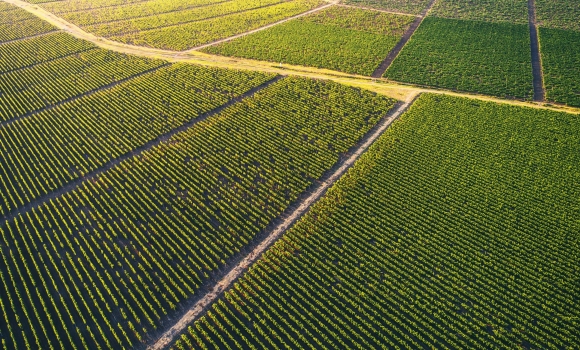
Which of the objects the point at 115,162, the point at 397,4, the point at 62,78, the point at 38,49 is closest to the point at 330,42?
the point at 397,4

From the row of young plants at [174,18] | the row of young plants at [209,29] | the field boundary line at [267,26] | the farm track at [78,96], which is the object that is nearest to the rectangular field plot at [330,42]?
the field boundary line at [267,26]

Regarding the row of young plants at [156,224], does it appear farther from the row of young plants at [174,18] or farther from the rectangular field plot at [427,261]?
the row of young plants at [174,18]

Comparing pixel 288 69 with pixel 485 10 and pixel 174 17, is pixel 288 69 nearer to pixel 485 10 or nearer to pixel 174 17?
pixel 174 17

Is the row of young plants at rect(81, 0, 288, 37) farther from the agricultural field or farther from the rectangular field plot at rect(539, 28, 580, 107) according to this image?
the rectangular field plot at rect(539, 28, 580, 107)

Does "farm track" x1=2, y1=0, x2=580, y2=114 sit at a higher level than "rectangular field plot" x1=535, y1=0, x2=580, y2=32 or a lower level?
lower

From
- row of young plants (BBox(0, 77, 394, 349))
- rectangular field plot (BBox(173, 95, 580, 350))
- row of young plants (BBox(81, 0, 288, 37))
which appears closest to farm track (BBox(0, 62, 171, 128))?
row of young plants (BBox(0, 77, 394, 349))

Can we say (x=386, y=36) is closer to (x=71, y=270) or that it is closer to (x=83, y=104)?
(x=83, y=104)

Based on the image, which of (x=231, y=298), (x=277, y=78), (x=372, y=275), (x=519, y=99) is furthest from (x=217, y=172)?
(x=519, y=99)
